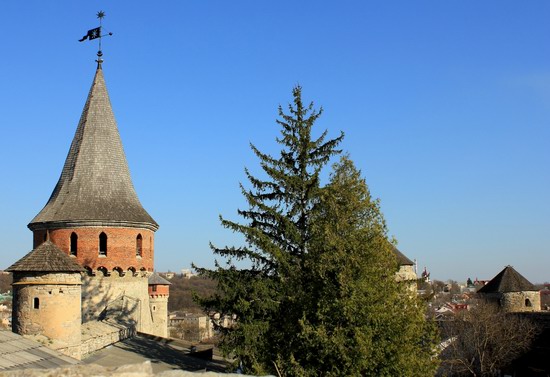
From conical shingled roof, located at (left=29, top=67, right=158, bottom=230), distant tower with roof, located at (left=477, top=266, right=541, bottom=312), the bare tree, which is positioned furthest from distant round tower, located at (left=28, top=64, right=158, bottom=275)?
distant tower with roof, located at (left=477, top=266, right=541, bottom=312)

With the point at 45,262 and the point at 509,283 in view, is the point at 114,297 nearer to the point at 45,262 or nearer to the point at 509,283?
the point at 45,262

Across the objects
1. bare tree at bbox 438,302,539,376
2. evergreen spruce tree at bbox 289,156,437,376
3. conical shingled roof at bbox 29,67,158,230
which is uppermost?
conical shingled roof at bbox 29,67,158,230

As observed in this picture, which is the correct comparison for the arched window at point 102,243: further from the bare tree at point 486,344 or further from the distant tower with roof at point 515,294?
the distant tower with roof at point 515,294

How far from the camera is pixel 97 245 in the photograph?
2417 centimetres

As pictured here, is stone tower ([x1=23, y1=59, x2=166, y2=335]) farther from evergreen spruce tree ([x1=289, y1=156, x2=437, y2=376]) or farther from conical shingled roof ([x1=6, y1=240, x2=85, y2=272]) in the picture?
evergreen spruce tree ([x1=289, y1=156, x2=437, y2=376])

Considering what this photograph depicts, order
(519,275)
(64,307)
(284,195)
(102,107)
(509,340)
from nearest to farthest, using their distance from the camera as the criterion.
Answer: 1. (64,307)
2. (284,195)
3. (102,107)
4. (509,340)
5. (519,275)

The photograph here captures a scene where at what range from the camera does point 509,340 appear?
38906 millimetres

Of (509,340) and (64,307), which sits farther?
(509,340)

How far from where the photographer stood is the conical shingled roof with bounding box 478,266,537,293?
4962 centimetres

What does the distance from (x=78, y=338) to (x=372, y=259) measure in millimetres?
9053

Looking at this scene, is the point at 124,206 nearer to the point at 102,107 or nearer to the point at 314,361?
the point at 102,107

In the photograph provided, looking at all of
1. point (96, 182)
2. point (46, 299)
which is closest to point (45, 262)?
point (46, 299)

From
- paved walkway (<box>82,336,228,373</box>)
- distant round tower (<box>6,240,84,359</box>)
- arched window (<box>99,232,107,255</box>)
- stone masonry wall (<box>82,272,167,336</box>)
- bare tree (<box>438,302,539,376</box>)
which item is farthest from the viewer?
bare tree (<box>438,302,539,376</box>)

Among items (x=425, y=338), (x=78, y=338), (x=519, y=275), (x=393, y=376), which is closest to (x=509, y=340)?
(x=519, y=275)
